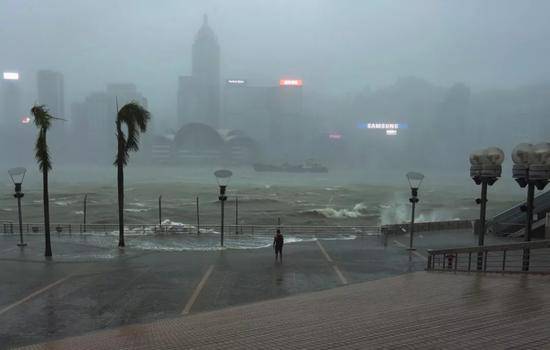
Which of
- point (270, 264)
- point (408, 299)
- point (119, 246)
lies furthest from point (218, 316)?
point (119, 246)

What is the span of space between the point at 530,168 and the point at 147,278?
11316 mm

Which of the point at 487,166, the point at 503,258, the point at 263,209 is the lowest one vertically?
the point at 263,209

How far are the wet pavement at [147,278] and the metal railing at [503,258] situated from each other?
1.97m

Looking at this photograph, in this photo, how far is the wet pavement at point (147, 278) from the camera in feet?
32.8

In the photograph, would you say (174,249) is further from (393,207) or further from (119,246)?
(393,207)

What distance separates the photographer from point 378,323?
255 inches

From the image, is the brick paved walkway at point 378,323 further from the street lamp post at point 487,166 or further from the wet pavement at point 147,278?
the street lamp post at point 487,166

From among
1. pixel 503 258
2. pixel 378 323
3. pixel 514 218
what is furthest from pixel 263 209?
pixel 378 323

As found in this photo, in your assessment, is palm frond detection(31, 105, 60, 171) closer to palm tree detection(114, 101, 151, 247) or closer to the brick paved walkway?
palm tree detection(114, 101, 151, 247)

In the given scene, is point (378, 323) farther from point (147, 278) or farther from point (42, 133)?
point (42, 133)

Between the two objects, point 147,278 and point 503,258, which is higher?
point 503,258

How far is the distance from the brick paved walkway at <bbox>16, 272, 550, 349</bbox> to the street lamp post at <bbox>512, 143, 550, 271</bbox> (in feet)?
10.9

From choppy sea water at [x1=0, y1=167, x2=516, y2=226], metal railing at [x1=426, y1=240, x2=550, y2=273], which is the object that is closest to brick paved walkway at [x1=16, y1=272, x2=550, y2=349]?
metal railing at [x1=426, y1=240, x2=550, y2=273]

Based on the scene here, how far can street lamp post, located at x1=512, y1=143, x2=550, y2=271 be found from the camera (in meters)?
12.1
